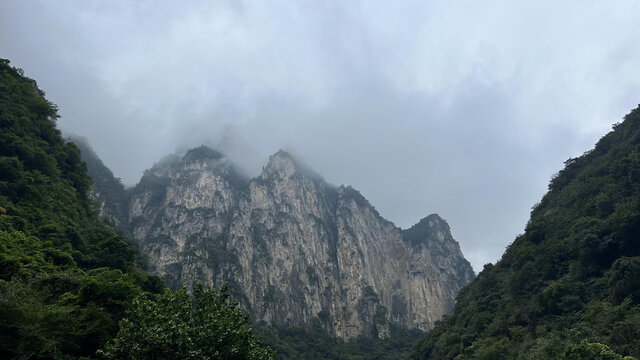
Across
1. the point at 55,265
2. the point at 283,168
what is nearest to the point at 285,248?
the point at 283,168

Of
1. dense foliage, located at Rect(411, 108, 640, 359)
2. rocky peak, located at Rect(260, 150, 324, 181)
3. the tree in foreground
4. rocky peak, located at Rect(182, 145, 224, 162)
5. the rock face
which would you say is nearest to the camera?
the tree in foreground

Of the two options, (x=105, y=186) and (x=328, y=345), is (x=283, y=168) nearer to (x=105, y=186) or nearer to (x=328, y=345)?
(x=105, y=186)

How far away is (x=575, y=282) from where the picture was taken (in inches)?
1556

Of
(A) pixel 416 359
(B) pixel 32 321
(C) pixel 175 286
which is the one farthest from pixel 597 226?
(C) pixel 175 286

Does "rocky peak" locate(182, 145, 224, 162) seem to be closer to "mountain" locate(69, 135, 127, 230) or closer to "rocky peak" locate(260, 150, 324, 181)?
"rocky peak" locate(260, 150, 324, 181)

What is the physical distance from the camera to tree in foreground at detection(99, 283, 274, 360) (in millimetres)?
17141

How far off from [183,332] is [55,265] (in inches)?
620

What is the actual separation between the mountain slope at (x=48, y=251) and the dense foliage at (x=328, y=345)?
66988 mm

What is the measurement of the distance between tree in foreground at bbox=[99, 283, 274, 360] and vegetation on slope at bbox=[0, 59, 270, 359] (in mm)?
75

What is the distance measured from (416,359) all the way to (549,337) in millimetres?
36645

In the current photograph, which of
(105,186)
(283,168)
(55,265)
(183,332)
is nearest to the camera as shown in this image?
(183,332)

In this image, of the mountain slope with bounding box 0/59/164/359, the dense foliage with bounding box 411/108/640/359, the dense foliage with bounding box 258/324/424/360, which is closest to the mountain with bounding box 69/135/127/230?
the dense foliage with bounding box 258/324/424/360

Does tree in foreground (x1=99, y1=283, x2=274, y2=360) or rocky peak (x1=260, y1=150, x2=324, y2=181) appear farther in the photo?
rocky peak (x1=260, y1=150, x2=324, y2=181)

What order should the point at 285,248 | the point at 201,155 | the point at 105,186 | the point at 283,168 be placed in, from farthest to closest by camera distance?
the point at 283,168, the point at 201,155, the point at 285,248, the point at 105,186
